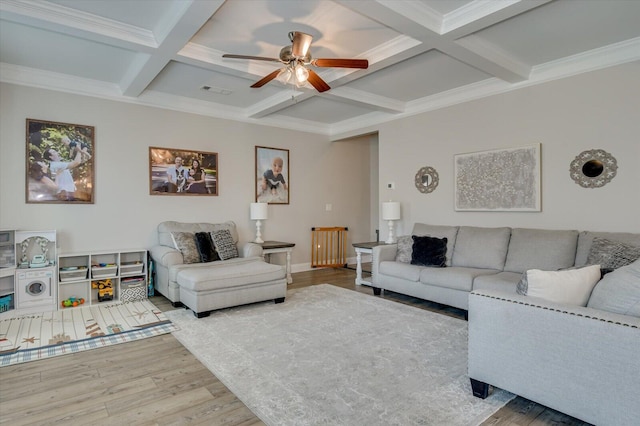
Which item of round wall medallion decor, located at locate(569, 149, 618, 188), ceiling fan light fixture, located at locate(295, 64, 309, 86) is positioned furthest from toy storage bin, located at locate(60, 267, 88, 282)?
round wall medallion decor, located at locate(569, 149, 618, 188)

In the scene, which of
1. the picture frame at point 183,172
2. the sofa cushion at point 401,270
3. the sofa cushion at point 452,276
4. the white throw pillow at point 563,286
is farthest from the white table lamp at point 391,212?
the white throw pillow at point 563,286

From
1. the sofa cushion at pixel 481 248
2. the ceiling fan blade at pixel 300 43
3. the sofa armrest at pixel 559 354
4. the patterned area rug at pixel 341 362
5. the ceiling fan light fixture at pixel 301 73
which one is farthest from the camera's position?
the sofa cushion at pixel 481 248

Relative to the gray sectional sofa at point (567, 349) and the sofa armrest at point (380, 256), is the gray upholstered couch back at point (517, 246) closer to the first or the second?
the sofa armrest at point (380, 256)

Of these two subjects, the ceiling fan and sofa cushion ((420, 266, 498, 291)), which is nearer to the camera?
the ceiling fan

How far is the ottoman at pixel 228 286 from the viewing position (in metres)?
3.82

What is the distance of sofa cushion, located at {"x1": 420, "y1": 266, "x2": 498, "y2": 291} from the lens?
3773 millimetres

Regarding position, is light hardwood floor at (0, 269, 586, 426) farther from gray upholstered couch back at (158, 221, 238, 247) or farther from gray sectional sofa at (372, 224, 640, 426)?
gray upholstered couch back at (158, 221, 238, 247)

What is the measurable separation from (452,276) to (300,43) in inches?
110

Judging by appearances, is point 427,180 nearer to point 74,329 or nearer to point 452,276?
point 452,276

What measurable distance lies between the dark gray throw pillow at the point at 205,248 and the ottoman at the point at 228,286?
0.33 m

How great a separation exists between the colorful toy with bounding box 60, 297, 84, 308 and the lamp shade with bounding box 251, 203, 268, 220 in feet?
8.12

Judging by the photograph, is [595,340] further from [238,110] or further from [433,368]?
[238,110]

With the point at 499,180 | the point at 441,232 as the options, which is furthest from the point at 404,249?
the point at 499,180

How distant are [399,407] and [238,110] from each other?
493cm
